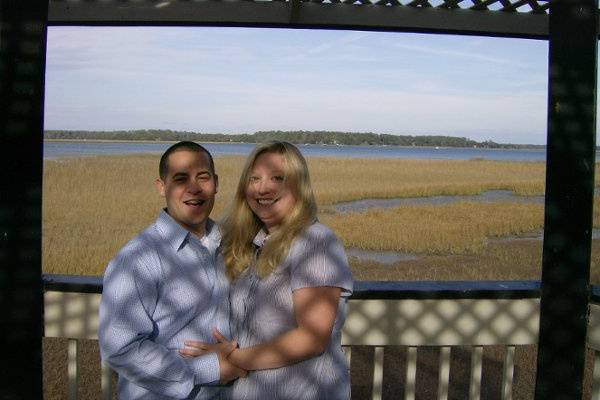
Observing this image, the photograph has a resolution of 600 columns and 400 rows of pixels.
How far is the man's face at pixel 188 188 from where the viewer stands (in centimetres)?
167

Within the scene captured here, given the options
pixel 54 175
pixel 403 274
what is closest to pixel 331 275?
pixel 403 274

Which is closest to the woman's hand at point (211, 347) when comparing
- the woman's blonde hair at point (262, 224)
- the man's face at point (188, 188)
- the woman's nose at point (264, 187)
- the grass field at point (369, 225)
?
the woman's blonde hair at point (262, 224)

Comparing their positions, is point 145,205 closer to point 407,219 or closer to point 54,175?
point 407,219

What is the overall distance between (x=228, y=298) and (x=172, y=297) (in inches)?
8.0

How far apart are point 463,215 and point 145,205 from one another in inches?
376

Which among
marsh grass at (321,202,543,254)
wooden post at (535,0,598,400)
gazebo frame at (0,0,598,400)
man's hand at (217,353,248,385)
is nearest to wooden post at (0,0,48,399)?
Answer: gazebo frame at (0,0,598,400)

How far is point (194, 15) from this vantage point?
2969 millimetres

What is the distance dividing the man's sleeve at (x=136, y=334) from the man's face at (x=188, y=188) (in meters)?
0.18

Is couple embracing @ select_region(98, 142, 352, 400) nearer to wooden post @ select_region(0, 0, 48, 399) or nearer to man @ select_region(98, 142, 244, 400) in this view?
man @ select_region(98, 142, 244, 400)

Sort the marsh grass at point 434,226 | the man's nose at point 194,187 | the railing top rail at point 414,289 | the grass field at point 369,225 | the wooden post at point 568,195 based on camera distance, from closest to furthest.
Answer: the wooden post at point 568,195 → the man's nose at point 194,187 → the railing top rail at point 414,289 → the grass field at point 369,225 → the marsh grass at point 434,226

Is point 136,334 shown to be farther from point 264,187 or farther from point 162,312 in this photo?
point 264,187

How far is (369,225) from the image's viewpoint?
53.2 feet

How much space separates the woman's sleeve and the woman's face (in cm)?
15

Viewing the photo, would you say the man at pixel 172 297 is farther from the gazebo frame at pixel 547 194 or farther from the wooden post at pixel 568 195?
the wooden post at pixel 568 195
